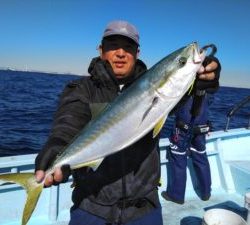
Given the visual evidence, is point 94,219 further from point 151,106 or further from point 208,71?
point 208,71

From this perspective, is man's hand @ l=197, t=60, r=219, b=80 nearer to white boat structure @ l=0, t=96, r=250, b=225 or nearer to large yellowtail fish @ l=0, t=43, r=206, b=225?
large yellowtail fish @ l=0, t=43, r=206, b=225

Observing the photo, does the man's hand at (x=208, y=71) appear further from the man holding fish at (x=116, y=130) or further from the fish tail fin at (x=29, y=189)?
the fish tail fin at (x=29, y=189)

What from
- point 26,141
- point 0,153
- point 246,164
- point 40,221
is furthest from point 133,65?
point 26,141

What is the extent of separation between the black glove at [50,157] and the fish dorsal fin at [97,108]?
1.06 ft

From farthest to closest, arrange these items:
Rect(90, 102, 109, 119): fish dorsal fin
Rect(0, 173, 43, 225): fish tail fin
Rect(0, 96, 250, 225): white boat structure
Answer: Rect(0, 96, 250, 225): white boat structure
Rect(90, 102, 109, 119): fish dorsal fin
Rect(0, 173, 43, 225): fish tail fin

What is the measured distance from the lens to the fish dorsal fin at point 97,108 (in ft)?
8.52

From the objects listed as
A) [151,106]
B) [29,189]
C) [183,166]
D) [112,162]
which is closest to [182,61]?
[151,106]

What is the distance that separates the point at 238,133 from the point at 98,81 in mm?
5046

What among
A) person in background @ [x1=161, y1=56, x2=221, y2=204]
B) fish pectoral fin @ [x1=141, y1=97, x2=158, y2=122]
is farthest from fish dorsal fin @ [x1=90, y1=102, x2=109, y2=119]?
person in background @ [x1=161, y1=56, x2=221, y2=204]

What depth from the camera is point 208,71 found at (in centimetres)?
282

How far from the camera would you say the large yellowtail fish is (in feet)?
8.00

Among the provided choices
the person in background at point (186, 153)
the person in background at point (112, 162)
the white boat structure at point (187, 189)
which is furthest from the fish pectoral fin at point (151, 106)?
the person in background at point (186, 153)

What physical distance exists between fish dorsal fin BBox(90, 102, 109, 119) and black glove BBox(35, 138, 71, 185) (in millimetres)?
322

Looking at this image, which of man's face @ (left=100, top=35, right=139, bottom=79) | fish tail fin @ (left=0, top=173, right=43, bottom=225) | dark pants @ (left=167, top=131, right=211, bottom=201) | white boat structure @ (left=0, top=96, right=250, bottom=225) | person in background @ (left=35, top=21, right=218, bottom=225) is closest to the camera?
fish tail fin @ (left=0, top=173, right=43, bottom=225)
